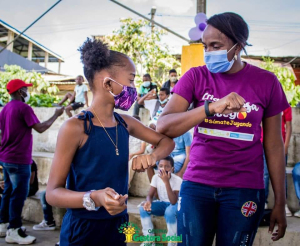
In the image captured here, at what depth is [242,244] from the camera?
2043mm

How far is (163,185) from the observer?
16.5 feet

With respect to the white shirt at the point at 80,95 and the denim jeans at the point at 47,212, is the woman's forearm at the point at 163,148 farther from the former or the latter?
the white shirt at the point at 80,95

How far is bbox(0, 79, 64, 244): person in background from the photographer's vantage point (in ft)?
16.3

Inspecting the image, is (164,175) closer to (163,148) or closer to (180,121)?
(163,148)

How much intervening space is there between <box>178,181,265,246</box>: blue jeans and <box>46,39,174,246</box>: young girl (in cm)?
35

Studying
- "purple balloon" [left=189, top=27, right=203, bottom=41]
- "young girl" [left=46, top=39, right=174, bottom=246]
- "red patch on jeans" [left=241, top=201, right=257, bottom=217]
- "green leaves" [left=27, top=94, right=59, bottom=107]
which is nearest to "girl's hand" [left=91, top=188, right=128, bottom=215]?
"young girl" [left=46, top=39, right=174, bottom=246]

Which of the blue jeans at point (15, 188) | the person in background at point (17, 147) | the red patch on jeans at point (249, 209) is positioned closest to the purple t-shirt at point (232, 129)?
the red patch on jeans at point (249, 209)

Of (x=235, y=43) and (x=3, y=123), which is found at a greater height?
(x=235, y=43)

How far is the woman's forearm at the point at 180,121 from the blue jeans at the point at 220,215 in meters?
0.35

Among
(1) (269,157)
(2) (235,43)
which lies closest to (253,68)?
(2) (235,43)

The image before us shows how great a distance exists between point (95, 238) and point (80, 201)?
0.33 m

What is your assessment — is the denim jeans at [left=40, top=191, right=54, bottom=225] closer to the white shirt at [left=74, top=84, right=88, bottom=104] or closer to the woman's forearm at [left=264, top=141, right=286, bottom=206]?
the white shirt at [left=74, top=84, right=88, bottom=104]

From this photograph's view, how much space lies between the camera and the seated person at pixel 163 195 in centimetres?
472

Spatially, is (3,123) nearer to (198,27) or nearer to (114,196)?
(198,27)
